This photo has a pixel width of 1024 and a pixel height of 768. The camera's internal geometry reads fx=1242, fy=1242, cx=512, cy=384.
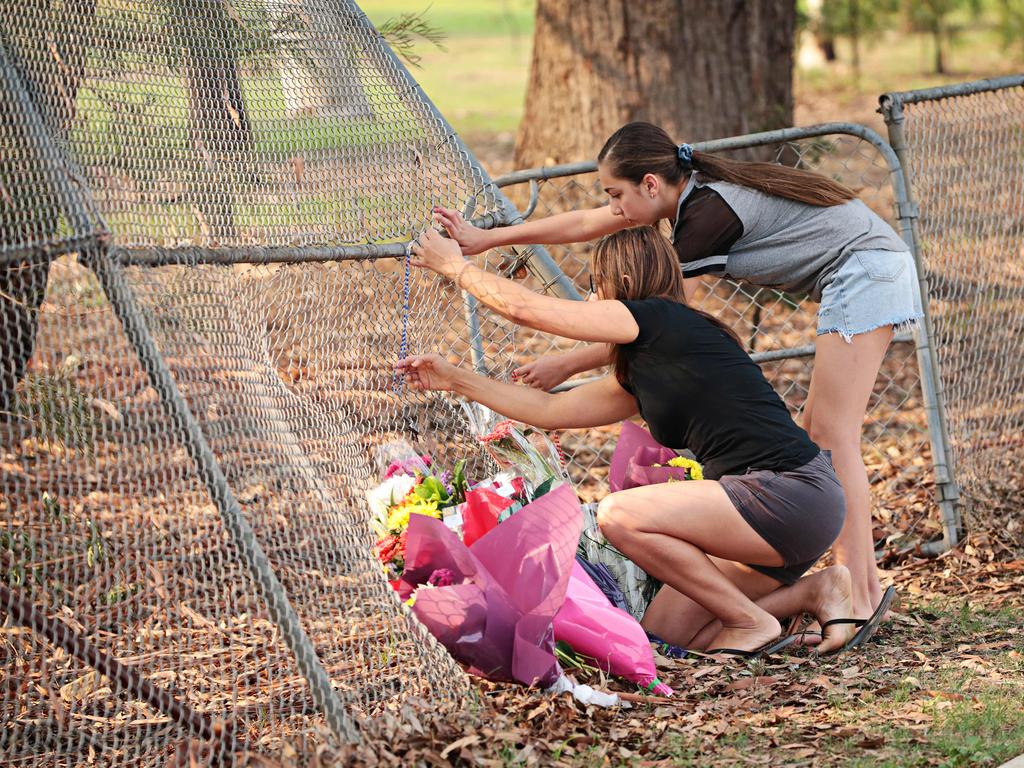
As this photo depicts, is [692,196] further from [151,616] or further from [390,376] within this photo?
[151,616]

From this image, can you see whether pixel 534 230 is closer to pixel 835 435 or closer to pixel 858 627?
pixel 835 435

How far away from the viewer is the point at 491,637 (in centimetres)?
328

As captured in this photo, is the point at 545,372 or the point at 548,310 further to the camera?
the point at 545,372

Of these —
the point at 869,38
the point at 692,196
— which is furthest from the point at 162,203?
the point at 869,38

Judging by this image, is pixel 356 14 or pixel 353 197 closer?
pixel 353 197

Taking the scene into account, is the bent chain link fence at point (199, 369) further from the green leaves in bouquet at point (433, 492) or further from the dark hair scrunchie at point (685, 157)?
the dark hair scrunchie at point (685, 157)

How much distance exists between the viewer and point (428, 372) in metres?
3.74

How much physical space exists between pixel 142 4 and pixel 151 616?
172 cm

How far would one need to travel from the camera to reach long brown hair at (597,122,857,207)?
3.98 m

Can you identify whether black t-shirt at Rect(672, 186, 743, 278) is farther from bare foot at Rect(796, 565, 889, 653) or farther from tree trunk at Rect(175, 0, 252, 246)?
tree trunk at Rect(175, 0, 252, 246)

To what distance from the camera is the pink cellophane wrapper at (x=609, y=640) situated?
11.5ft

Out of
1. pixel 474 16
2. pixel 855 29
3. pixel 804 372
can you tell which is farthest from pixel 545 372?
pixel 474 16

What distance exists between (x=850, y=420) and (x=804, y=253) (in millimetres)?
581

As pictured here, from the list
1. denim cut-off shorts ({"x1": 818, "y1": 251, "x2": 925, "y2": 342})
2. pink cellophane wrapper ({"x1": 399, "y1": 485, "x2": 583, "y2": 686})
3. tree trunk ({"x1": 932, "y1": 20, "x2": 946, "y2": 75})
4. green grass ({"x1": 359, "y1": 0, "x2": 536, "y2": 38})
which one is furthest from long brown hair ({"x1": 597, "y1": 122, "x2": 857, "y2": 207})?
green grass ({"x1": 359, "y1": 0, "x2": 536, "y2": 38})
